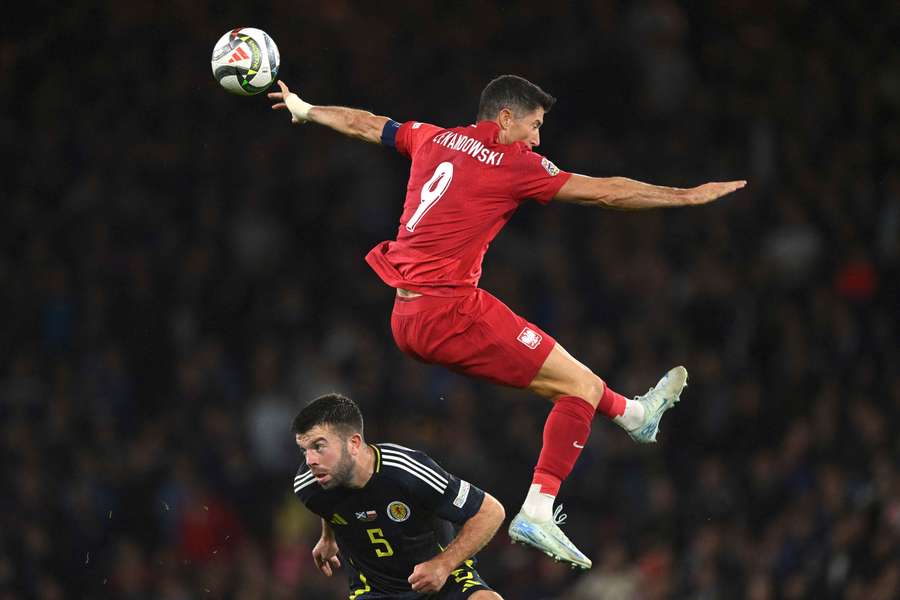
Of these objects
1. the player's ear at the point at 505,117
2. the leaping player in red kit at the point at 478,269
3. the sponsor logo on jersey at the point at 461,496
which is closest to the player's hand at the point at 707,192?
the leaping player in red kit at the point at 478,269

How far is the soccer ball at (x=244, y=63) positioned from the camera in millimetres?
7363

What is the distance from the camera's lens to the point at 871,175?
41.8ft

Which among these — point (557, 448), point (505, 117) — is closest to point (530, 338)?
point (557, 448)

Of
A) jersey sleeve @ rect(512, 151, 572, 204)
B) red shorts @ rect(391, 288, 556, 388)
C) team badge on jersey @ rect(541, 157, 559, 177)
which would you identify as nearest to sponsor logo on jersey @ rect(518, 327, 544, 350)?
red shorts @ rect(391, 288, 556, 388)

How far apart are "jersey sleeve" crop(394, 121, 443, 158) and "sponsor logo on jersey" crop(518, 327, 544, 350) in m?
1.01

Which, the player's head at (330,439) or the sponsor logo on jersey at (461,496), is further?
the sponsor logo on jersey at (461,496)

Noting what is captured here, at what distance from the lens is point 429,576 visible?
6.84m

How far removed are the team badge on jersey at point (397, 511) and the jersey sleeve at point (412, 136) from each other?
1673 mm

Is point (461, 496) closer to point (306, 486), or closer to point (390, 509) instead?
point (390, 509)

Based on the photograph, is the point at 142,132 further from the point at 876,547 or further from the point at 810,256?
the point at 876,547

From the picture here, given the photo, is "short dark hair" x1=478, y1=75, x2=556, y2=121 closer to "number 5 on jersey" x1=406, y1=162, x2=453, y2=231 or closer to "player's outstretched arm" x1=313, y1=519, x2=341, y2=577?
"number 5 on jersey" x1=406, y1=162, x2=453, y2=231

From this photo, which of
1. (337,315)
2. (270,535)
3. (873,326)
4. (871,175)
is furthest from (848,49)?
(270,535)

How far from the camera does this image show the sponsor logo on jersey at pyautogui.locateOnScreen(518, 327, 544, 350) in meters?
6.99

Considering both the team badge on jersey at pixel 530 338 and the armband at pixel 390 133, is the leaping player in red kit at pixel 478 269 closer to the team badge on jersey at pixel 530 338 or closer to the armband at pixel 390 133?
the team badge on jersey at pixel 530 338
